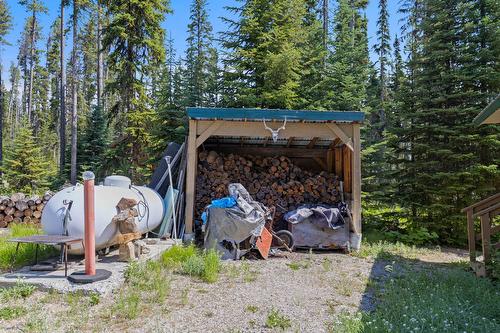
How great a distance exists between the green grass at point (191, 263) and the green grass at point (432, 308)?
6.71ft

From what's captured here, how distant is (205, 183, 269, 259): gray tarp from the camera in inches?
251

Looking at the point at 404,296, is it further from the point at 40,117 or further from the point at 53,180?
the point at 40,117

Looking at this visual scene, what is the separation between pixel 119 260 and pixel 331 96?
8110 mm

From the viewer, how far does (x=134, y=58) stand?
14242mm

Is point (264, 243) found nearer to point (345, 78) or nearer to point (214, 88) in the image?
point (214, 88)

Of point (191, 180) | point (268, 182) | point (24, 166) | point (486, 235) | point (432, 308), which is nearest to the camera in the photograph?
point (432, 308)

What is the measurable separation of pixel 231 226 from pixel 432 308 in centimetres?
370

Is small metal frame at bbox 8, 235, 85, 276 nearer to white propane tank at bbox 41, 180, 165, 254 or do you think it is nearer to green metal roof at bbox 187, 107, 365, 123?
white propane tank at bbox 41, 180, 165, 254

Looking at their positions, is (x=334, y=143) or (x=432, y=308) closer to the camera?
(x=432, y=308)

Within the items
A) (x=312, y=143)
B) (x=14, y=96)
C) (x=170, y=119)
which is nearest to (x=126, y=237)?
(x=312, y=143)

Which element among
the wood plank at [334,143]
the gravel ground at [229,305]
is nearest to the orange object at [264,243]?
the gravel ground at [229,305]

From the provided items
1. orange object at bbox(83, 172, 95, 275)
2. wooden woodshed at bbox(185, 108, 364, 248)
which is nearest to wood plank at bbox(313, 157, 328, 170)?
wooden woodshed at bbox(185, 108, 364, 248)

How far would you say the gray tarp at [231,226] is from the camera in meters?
6.38

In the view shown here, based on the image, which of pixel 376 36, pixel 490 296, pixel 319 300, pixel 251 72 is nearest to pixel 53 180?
pixel 251 72
